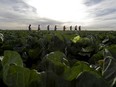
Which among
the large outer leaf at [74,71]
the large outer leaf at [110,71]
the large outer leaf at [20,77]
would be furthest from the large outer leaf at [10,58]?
the large outer leaf at [110,71]

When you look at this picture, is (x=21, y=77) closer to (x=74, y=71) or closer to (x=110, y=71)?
(x=74, y=71)

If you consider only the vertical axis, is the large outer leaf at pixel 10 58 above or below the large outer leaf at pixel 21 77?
above

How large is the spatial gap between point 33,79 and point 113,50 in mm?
580

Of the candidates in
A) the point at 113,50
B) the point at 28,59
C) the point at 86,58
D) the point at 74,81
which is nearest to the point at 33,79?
the point at 74,81

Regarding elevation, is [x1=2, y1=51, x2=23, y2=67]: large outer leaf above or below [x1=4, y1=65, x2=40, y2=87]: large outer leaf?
above

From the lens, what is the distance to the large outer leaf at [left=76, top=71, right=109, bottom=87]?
1.11m

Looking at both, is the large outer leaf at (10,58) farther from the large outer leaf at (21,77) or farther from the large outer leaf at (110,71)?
the large outer leaf at (110,71)

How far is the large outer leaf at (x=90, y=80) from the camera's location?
111 cm

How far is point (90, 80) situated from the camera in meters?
1.12

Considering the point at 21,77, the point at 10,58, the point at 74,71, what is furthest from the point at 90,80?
the point at 10,58

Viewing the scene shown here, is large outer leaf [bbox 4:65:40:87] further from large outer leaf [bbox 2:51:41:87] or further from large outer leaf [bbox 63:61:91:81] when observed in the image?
large outer leaf [bbox 63:61:91:81]

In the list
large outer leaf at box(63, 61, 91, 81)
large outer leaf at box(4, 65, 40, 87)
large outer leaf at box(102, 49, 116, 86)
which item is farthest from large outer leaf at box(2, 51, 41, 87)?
large outer leaf at box(102, 49, 116, 86)

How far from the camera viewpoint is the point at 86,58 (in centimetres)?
271

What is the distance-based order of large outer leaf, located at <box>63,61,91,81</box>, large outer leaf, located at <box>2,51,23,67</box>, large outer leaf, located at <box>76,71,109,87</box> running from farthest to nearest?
large outer leaf, located at <box>2,51,23,67</box> → large outer leaf, located at <box>63,61,91,81</box> → large outer leaf, located at <box>76,71,109,87</box>
